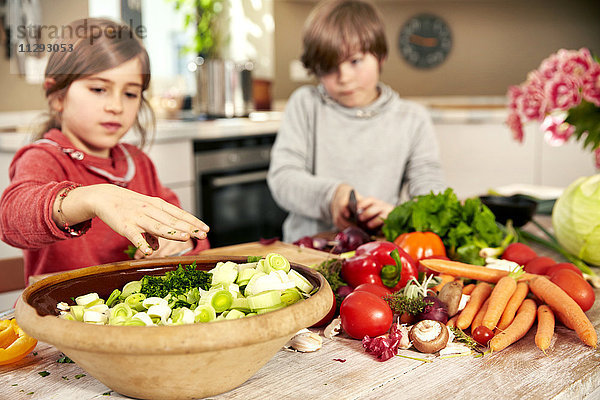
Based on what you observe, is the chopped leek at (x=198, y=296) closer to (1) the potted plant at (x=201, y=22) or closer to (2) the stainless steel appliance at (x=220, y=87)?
(2) the stainless steel appliance at (x=220, y=87)

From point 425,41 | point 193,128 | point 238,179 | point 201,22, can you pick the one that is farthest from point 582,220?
point 425,41

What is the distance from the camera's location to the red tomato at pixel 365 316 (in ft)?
2.90

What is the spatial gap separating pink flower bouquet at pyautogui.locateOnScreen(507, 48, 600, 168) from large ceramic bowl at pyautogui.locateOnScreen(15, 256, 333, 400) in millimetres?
995

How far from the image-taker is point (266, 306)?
0.73m

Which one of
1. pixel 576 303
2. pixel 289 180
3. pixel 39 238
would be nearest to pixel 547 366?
pixel 576 303

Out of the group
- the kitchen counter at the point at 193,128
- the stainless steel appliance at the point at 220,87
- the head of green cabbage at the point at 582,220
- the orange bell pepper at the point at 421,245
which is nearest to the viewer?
the orange bell pepper at the point at 421,245

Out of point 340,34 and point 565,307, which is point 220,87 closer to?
point 340,34

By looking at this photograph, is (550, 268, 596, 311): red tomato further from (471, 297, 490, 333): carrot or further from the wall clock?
the wall clock

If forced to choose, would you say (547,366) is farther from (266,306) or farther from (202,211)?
(202,211)

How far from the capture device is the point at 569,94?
1.46 metres

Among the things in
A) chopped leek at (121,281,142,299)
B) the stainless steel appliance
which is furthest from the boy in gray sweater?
the stainless steel appliance

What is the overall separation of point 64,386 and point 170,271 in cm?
21

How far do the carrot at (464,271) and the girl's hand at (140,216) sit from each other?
494mm

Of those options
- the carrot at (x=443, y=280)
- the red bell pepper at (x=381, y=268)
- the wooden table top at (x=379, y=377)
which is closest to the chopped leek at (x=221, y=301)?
the wooden table top at (x=379, y=377)
